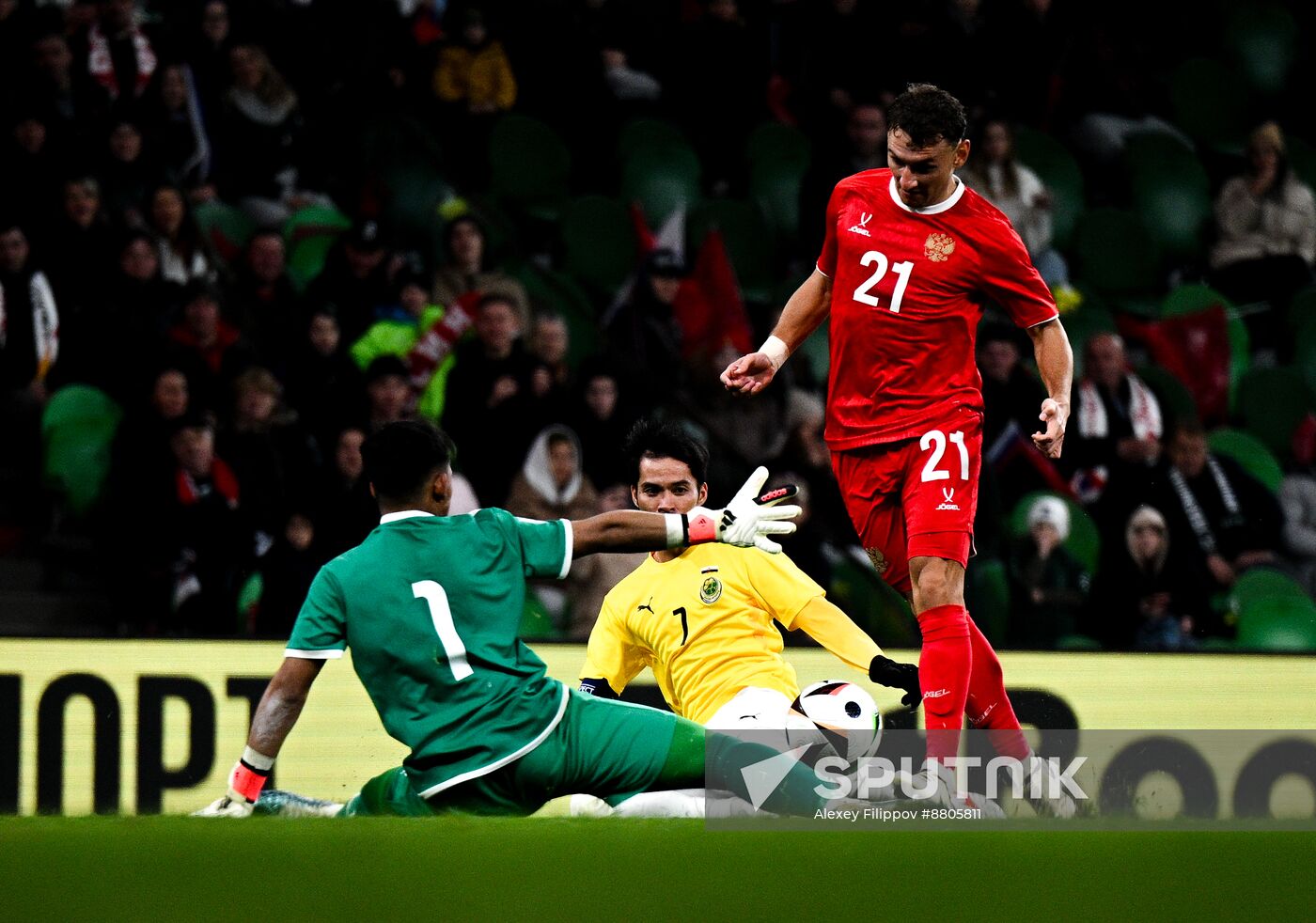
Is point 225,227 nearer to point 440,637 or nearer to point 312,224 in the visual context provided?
point 312,224

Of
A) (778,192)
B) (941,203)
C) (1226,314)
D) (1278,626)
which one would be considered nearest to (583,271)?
(778,192)

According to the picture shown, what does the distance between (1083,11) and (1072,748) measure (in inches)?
290

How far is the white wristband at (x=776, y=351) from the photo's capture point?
5.20 metres

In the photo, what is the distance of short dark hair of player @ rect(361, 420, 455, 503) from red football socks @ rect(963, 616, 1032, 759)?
169 cm

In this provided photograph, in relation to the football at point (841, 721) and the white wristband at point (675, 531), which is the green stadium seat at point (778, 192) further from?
the white wristband at point (675, 531)

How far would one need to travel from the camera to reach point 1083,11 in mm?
12523

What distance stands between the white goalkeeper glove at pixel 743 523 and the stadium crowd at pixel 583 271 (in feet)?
12.5

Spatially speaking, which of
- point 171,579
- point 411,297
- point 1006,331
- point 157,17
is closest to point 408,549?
point 171,579

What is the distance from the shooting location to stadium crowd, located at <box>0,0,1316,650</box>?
337 inches

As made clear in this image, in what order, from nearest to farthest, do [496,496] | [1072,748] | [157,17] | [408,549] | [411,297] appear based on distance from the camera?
[408,549], [1072,748], [496,496], [411,297], [157,17]

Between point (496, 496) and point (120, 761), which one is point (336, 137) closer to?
point (496, 496)

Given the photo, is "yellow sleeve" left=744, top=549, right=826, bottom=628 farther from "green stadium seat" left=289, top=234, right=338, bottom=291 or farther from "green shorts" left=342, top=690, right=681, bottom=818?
"green stadium seat" left=289, top=234, right=338, bottom=291

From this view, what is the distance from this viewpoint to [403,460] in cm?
430

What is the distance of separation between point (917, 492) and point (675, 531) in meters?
0.92
